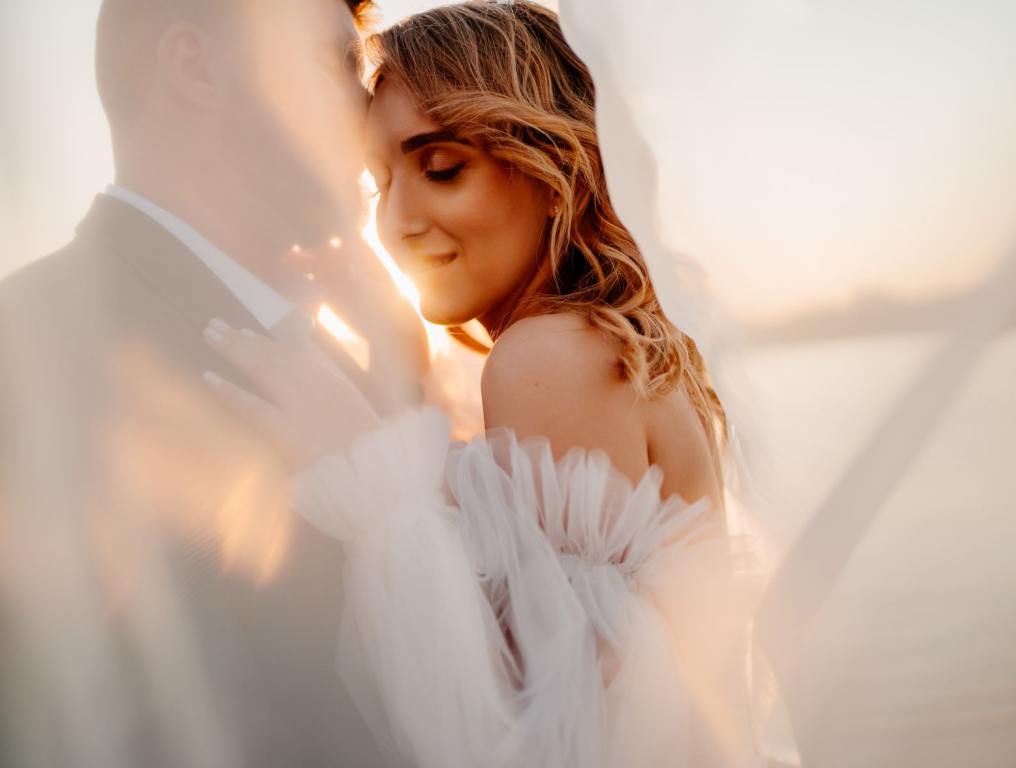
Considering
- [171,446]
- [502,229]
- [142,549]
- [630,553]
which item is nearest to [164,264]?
[171,446]

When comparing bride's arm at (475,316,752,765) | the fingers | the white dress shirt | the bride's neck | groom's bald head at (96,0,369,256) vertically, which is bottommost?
bride's arm at (475,316,752,765)

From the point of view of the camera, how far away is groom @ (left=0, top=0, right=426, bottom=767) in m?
1.01

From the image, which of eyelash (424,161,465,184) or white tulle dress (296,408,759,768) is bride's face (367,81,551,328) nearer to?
eyelash (424,161,465,184)

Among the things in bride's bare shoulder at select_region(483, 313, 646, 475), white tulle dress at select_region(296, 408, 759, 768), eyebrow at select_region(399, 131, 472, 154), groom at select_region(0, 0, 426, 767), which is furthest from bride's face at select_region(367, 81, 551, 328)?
white tulle dress at select_region(296, 408, 759, 768)

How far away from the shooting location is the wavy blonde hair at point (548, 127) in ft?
4.41

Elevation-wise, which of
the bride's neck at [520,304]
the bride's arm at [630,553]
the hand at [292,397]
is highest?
the hand at [292,397]

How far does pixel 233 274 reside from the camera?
124 centimetres

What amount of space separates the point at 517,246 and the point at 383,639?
2.33 ft

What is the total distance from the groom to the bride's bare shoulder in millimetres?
218

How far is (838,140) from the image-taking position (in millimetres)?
1108

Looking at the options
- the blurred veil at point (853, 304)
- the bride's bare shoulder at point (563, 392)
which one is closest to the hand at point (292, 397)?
the bride's bare shoulder at point (563, 392)

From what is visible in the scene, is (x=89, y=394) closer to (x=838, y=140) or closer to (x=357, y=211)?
(x=357, y=211)

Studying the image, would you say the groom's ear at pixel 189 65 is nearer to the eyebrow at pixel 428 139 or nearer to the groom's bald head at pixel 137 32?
the groom's bald head at pixel 137 32

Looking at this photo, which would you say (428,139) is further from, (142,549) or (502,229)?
(142,549)
